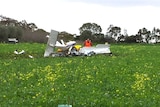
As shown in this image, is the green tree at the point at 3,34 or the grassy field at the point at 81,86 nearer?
the grassy field at the point at 81,86

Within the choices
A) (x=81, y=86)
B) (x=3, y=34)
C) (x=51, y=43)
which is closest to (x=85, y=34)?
(x=3, y=34)

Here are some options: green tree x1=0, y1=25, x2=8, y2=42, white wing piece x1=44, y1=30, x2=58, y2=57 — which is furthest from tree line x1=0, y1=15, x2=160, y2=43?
white wing piece x1=44, y1=30, x2=58, y2=57

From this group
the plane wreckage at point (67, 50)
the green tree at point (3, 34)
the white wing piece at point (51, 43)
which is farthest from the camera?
the green tree at point (3, 34)

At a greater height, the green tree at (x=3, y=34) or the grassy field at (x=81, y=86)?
the green tree at (x=3, y=34)

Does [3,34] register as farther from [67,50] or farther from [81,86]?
[81,86]

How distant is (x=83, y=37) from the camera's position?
91.7 meters

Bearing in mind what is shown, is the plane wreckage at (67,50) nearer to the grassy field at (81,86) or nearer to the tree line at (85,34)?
the grassy field at (81,86)

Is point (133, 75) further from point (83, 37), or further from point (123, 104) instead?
point (83, 37)

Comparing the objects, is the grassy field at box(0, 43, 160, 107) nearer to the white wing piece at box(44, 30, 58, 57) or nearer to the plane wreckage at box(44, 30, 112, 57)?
the plane wreckage at box(44, 30, 112, 57)

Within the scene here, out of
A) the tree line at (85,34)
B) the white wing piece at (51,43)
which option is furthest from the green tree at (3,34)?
the white wing piece at (51,43)

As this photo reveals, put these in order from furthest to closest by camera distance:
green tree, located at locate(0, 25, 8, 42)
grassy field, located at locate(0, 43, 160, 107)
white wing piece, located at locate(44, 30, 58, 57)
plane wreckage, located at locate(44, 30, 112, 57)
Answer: green tree, located at locate(0, 25, 8, 42) < white wing piece, located at locate(44, 30, 58, 57) < plane wreckage, located at locate(44, 30, 112, 57) < grassy field, located at locate(0, 43, 160, 107)

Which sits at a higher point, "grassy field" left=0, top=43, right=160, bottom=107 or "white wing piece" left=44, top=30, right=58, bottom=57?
"white wing piece" left=44, top=30, right=58, bottom=57

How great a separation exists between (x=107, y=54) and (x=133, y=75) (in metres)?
13.5

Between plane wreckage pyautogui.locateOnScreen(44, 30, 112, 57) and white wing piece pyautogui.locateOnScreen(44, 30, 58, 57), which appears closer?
plane wreckage pyautogui.locateOnScreen(44, 30, 112, 57)
